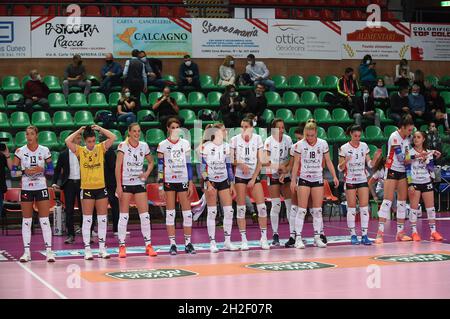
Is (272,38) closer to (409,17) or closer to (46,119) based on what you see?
(409,17)

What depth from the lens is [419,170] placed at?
1580cm

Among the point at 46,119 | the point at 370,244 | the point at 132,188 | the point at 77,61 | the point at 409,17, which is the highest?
the point at 409,17

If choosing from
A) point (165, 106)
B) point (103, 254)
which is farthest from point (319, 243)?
point (165, 106)

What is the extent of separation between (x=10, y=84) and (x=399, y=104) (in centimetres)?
1122

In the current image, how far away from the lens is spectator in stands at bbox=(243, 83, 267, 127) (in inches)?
878

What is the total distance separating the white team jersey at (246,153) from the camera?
49.6ft

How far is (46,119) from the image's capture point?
2170 cm

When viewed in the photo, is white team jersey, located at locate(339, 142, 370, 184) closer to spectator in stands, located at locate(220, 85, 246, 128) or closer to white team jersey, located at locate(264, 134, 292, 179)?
white team jersey, located at locate(264, 134, 292, 179)

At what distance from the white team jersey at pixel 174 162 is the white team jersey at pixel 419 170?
4.43 m

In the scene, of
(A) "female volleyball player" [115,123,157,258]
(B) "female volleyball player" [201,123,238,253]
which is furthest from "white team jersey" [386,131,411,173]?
(A) "female volleyball player" [115,123,157,258]

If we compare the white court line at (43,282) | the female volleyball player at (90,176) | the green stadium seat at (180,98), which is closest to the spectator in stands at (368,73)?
the green stadium seat at (180,98)

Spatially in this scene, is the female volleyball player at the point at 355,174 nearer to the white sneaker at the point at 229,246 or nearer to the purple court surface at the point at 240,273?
the purple court surface at the point at 240,273
